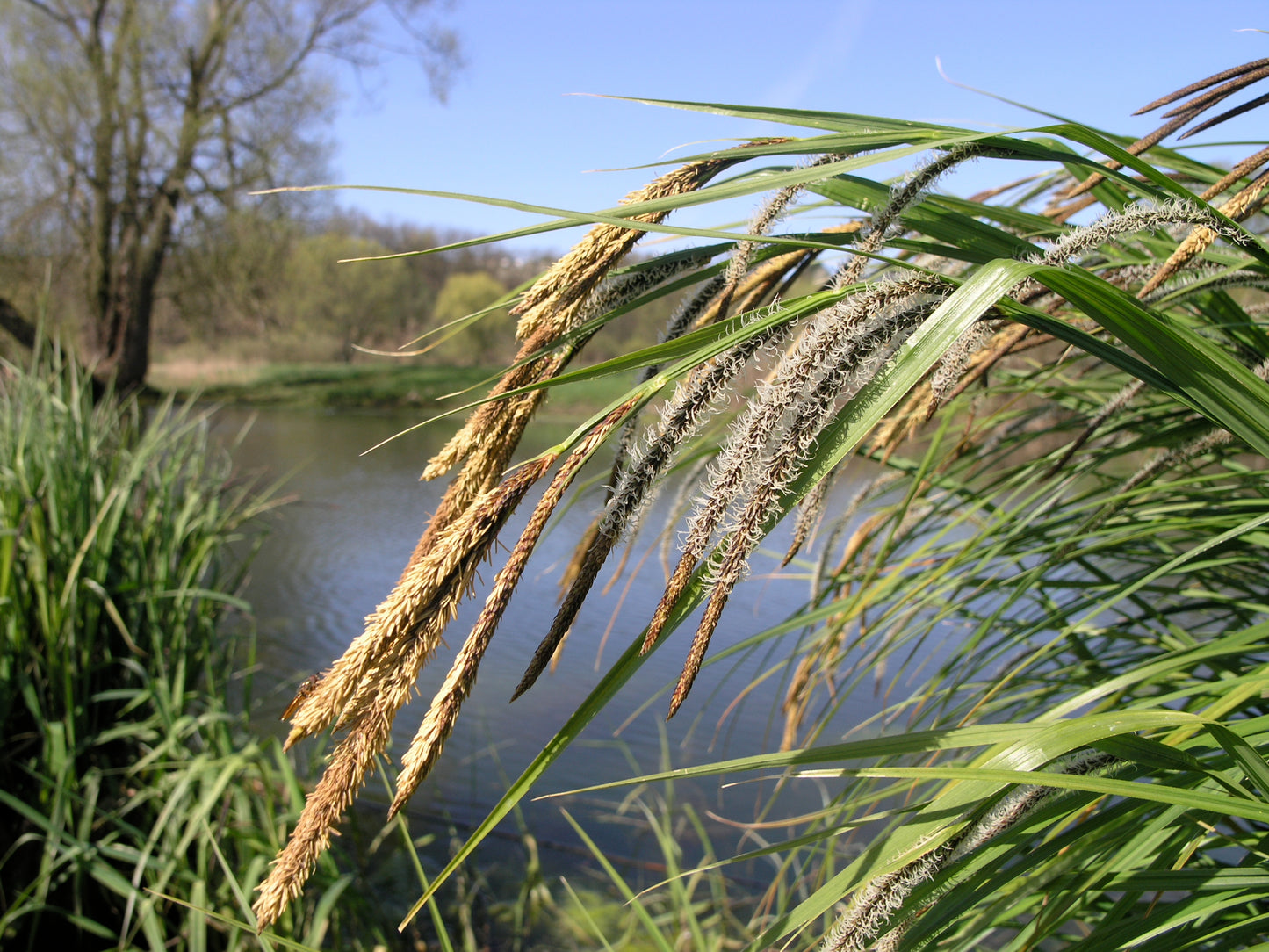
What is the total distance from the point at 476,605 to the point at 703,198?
5.17m

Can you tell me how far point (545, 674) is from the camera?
4.62m

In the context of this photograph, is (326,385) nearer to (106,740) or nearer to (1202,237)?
(106,740)

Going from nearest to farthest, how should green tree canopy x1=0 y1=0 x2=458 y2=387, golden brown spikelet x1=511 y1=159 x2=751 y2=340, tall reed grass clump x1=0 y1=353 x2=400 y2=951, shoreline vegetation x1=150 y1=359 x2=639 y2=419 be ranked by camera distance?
1. golden brown spikelet x1=511 y1=159 x2=751 y2=340
2. tall reed grass clump x1=0 y1=353 x2=400 y2=951
3. green tree canopy x1=0 y1=0 x2=458 y2=387
4. shoreline vegetation x1=150 y1=359 x2=639 y2=419

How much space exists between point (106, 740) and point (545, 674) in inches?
106

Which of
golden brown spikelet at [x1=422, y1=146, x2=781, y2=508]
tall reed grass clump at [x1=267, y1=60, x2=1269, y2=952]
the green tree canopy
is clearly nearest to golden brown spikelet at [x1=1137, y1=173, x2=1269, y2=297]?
tall reed grass clump at [x1=267, y1=60, x2=1269, y2=952]

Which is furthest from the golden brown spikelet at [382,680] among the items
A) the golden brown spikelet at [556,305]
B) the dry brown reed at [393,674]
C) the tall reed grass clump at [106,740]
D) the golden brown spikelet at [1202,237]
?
the tall reed grass clump at [106,740]

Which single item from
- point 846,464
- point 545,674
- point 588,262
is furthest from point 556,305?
point 545,674

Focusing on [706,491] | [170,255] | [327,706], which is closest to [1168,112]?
[706,491]

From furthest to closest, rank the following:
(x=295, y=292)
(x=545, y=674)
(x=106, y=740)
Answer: (x=295, y=292) < (x=545, y=674) < (x=106, y=740)

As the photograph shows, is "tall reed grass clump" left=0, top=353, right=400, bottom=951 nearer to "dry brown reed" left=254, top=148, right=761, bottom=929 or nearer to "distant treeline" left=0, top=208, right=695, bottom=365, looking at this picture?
"distant treeline" left=0, top=208, right=695, bottom=365

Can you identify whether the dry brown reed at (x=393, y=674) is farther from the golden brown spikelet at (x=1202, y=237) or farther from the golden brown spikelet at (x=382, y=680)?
the golden brown spikelet at (x=1202, y=237)

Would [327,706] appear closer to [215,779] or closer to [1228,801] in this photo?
[1228,801]

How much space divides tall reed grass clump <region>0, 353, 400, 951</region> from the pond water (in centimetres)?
46

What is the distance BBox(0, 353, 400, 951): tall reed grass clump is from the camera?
6.16ft
